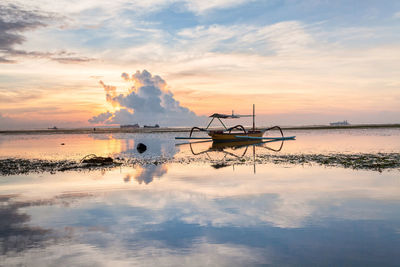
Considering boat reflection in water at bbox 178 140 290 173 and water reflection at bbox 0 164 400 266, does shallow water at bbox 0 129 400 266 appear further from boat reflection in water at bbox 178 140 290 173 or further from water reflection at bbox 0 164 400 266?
boat reflection in water at bbox 178 140 290 173

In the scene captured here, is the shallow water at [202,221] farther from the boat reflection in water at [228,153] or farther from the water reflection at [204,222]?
the boat reflection in water at [228,153]

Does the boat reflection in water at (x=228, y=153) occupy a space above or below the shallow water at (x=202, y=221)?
above

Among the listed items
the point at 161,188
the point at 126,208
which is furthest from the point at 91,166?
the point at 126,208

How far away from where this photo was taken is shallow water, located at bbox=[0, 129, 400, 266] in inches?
272

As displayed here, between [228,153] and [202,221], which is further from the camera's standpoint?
[228,153]

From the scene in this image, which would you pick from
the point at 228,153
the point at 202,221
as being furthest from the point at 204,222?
the point at 228,153

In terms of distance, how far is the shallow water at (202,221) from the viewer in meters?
6.91

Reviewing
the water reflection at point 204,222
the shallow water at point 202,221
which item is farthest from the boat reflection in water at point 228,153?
the water reflection at point 204,222

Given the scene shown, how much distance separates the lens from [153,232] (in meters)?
8.41

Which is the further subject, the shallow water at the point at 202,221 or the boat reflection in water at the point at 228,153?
the boat reflection in water at the point at 228,153

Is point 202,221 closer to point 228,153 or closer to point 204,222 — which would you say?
point 204,222

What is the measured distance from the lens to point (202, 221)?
9.33 m

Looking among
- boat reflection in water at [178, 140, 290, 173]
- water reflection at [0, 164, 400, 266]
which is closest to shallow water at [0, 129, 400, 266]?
water reflection at [0, 164, 400, 266]

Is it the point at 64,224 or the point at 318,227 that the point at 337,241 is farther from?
the point at 64,224
